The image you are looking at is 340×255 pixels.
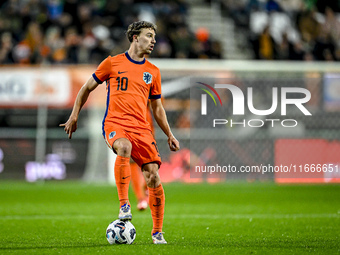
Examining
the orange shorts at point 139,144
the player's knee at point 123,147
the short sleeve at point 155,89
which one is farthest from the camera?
the short sleeve at point 155,89

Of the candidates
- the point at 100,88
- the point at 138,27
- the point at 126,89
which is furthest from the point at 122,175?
the point at 100,88

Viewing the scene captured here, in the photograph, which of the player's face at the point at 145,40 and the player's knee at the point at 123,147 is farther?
the player's face at the point at 145,40

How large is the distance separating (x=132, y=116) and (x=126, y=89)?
244mm

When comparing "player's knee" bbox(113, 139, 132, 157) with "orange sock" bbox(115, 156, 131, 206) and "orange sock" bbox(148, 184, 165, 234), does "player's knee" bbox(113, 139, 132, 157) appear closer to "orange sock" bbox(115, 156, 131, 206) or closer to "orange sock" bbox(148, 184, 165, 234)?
"orange sock" bbox(115, 156, 131, 206)

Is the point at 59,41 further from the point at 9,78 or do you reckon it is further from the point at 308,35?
the point at 308,35

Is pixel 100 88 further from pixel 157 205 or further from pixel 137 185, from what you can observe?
pixel 157 205

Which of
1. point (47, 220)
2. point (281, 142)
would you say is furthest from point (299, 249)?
point (281, 142)

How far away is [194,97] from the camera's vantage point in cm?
1467

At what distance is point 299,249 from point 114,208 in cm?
457

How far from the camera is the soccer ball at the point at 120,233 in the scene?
541 cm

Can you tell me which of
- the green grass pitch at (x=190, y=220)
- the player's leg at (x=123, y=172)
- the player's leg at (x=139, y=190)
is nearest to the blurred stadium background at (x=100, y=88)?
the green grass pitch at (x=190, y=220)

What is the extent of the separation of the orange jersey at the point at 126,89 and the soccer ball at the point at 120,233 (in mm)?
799

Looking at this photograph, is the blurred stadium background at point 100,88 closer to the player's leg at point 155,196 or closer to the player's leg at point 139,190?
the player's leg at point 139,190

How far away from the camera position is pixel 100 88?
583 inches
